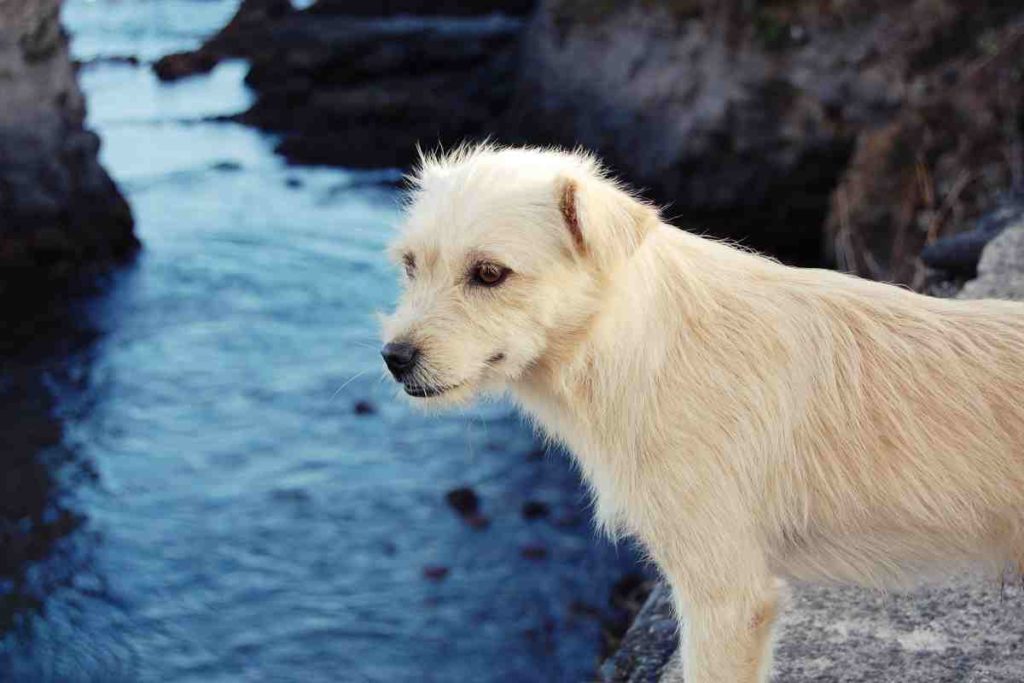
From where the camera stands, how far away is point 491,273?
3316 mm

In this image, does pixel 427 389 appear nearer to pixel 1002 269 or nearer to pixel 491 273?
pixel 491 273

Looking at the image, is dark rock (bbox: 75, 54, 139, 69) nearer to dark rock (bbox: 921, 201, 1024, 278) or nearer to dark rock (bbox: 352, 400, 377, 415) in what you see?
dark rock (bbox: 352, 400, 377, 415)

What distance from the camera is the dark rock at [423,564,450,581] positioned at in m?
9.01

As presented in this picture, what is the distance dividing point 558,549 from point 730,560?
5992 mm

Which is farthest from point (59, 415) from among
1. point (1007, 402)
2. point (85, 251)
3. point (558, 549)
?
point (1007, 402)

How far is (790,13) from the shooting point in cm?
1569

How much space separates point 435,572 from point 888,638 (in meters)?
5.37

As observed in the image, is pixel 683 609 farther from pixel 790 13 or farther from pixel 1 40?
pixel 790 13

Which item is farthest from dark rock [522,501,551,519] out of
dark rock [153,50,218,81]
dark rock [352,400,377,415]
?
dark rock [153,50,218,81]

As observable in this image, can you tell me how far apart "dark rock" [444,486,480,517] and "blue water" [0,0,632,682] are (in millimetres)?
94

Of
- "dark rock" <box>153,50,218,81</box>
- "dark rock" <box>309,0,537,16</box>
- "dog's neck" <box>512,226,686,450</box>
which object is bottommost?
"dark rock" <box>153,50,218,81</box>

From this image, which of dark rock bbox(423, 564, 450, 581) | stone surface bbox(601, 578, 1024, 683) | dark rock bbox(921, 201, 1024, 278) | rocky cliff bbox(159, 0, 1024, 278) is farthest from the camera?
rocky cliff bbox(159, 0, 1024, 278)

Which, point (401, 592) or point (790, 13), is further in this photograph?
point (790, 13)

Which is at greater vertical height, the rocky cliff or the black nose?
the black nose
